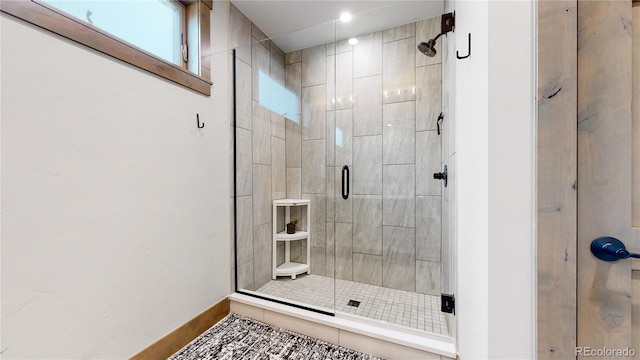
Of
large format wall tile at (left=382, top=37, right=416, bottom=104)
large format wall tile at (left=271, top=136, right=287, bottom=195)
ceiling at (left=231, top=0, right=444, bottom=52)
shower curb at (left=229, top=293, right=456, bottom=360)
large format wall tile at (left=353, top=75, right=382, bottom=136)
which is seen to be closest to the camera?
shower curb at (left=229, top=293, right=456, bottom=360)

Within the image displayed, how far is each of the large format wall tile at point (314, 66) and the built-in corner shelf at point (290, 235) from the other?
1217mm

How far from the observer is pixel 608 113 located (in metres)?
0.65

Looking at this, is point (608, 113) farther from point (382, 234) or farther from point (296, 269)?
point (296, 269)

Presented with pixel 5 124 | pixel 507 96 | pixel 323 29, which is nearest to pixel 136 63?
pixel 5 124

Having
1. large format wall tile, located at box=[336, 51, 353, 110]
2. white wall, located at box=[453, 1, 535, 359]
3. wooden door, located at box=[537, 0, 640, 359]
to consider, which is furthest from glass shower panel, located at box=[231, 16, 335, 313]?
wooden door, located at box=[537, 0, 640, 359]

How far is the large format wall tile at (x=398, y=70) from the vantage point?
7.04 feet

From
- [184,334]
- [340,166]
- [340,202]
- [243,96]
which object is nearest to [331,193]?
[340,202]

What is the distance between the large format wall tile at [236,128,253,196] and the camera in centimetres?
201

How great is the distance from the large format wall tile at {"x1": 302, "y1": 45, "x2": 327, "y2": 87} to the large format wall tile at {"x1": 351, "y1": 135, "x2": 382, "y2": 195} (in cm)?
71

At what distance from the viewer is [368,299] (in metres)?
1.93

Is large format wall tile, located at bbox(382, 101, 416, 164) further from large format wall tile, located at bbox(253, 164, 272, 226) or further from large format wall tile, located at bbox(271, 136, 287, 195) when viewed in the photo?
large format wall tile, located at bbox(253, 164, 272, 226)

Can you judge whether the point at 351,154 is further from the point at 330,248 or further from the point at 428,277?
the point at 428,277

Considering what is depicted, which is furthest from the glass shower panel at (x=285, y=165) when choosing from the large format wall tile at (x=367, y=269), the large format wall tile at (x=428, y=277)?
the large format wall tile at (x=428, y=277)

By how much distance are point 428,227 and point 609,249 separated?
4.86 feet
